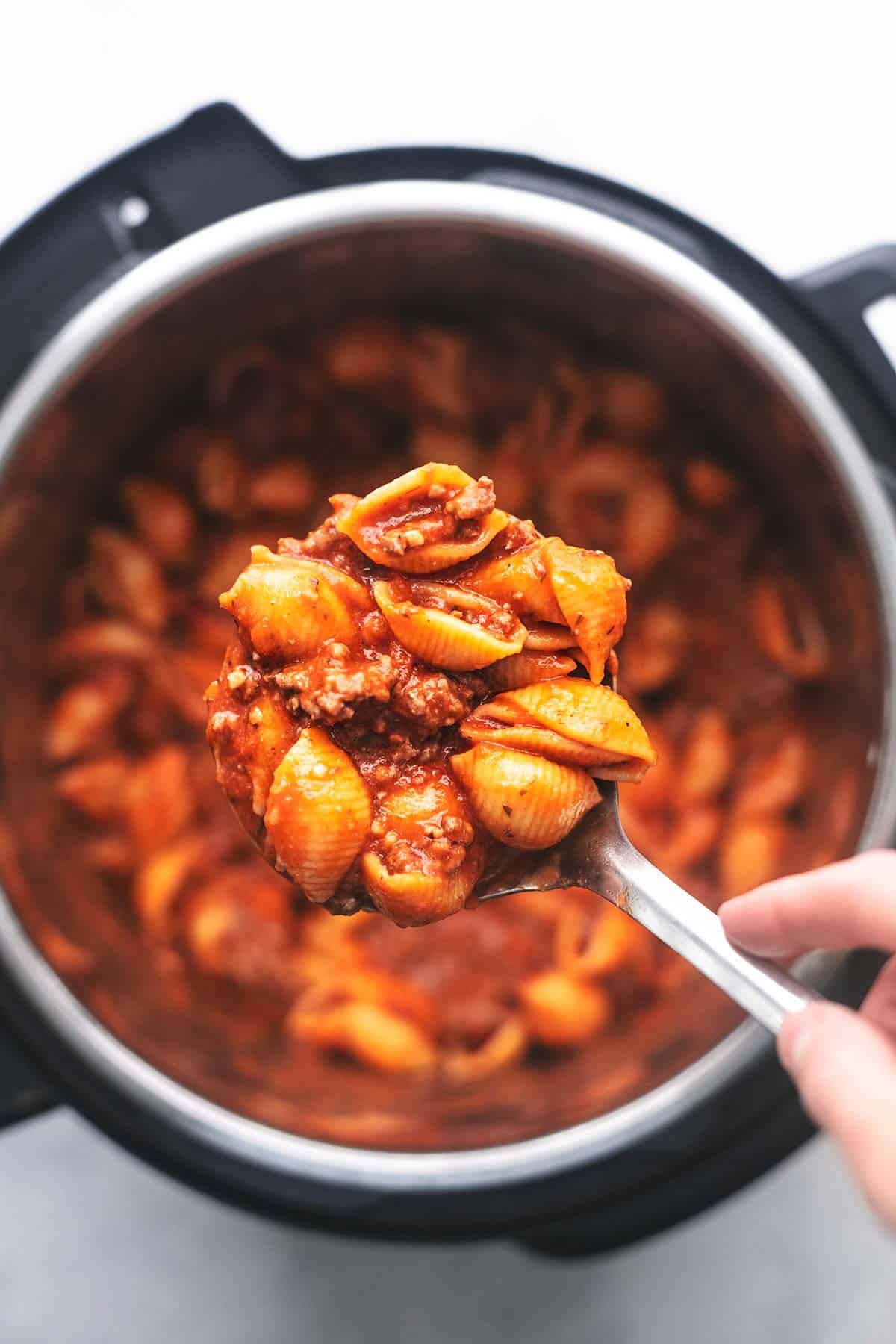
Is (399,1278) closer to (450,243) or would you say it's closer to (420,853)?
(420,853)

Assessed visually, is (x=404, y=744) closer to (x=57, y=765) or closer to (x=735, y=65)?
(x=57, y=765)

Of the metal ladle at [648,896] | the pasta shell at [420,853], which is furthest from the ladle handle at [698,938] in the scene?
the pasta shell at [420,853]

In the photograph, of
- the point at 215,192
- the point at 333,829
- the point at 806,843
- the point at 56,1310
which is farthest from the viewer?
the point at 56,1310

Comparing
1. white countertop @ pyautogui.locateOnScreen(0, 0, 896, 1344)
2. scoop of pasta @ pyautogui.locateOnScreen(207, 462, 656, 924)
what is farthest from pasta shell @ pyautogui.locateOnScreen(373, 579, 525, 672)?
white countertop @ pyautogui.locateOnScreen(0, 0, 896, 1344)

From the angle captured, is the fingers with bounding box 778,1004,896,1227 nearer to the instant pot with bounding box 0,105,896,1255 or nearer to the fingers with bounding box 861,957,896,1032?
the fingers with bounding box 861,957,896,1032

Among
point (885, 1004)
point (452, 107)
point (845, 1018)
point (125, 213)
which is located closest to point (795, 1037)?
point (845, 1018)

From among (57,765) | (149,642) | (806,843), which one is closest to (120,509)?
(149,642)

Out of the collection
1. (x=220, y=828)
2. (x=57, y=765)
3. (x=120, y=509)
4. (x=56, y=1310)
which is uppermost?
(x=120, y=509)
